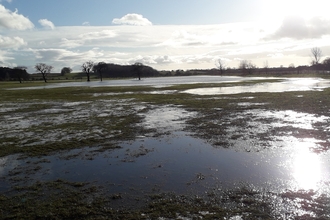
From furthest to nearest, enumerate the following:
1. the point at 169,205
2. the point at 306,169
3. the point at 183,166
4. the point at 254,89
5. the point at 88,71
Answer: the point at 88,71 < the point at 254,89 < the point at 183,166 < the point at 306,169 < the point at 169,205

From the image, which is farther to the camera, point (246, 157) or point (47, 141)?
point (47, 141)

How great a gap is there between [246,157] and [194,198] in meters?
3.91

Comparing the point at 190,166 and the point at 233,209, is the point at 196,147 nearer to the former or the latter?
the point at 190,166

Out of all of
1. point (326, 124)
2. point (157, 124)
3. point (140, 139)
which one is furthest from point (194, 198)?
point (326, 124)

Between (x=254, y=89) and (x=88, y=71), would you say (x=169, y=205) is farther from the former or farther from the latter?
(x=88, y=71)

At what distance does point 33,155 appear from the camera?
11.1m

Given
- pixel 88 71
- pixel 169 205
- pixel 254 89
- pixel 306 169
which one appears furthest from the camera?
pixel 88 71

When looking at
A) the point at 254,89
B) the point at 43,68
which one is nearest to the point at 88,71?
the point at 43,68

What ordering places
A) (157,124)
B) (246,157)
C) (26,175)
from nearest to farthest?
1. (26,175)
2. (246,157)
3. (157,124)

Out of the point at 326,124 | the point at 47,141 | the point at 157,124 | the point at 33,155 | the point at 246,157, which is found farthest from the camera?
the point at 157,124

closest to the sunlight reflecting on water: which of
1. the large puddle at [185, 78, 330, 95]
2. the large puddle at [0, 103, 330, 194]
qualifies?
the large puddle at [0, 103, 330, 194]

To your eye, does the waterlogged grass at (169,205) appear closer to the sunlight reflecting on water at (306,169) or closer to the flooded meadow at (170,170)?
the flooded meadow at (170,170)

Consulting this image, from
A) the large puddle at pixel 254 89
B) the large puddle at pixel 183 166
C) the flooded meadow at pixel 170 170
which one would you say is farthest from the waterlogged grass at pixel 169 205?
the large puddle at pixel 254 89

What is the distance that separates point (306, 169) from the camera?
8703mm
